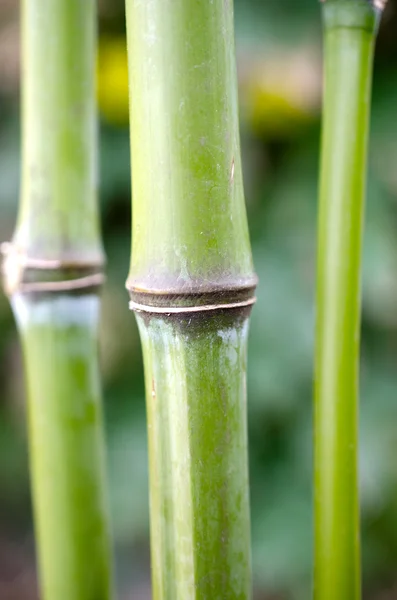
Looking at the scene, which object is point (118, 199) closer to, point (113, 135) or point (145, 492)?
point (113, 135)

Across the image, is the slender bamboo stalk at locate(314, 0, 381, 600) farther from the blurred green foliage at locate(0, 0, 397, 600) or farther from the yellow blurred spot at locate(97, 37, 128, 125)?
the yellow blurred spot at locate(97, 37, 128, 125)

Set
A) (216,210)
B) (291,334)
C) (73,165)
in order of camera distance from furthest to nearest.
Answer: (291,334) < (73,165) < (216,210)

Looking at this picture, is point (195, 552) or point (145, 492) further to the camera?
point (145, 492)

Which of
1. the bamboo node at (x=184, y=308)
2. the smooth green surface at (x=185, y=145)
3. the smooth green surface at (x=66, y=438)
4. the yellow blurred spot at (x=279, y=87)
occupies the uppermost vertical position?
the yellow blurred spot at (x=279, y=87)

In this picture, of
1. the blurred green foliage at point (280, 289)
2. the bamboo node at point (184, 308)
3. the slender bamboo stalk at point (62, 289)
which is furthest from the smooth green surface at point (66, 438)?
the blurred green foliage at point (280, 289)

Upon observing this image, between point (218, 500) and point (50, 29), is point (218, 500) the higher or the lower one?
the lower one

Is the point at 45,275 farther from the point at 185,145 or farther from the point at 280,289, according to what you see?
the point at 280,289

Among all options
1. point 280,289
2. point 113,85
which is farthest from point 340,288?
point 113,85

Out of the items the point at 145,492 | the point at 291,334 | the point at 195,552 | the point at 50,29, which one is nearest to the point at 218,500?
the point at 195,552

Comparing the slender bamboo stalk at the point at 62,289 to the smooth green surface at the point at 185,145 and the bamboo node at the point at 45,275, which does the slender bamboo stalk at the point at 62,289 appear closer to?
the bamboo node at the point at 45,275
